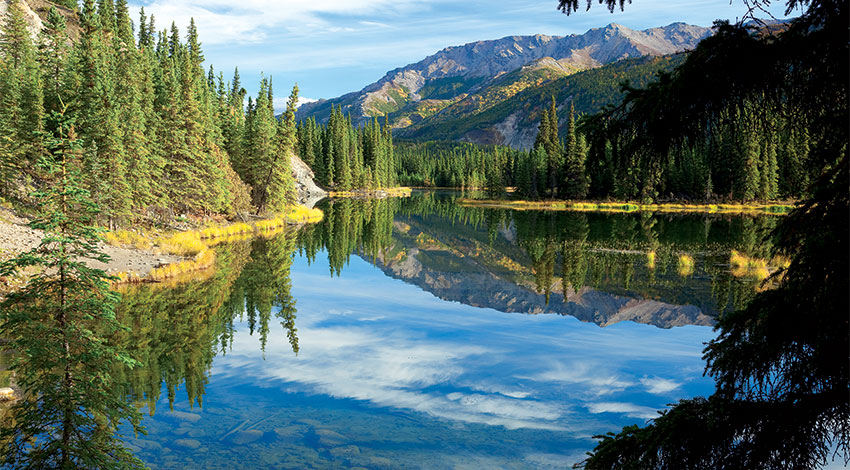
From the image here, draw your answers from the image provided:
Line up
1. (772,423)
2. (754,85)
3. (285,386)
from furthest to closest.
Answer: (285,386) → (754,85) → (772,423)

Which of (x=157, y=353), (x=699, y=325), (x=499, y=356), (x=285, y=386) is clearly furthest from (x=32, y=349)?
(x=699, y=325)

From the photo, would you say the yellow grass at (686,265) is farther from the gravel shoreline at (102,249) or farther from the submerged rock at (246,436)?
the gravel shoreline at (102,249)

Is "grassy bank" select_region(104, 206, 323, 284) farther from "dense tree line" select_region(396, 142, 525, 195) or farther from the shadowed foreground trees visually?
"dense tree line" select_region(396, 142, 525, 195)

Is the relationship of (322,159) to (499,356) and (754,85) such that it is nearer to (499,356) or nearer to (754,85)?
(499,356)

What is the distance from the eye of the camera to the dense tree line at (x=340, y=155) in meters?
124

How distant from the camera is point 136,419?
1112 cm

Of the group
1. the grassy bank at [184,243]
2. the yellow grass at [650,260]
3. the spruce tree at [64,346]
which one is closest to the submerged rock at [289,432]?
the spruce tree at [64,346]

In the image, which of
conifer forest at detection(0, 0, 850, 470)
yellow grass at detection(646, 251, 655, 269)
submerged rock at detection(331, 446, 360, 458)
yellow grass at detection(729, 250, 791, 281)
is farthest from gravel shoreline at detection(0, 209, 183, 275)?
yellow grass at detection(729, 250, 791, 281)

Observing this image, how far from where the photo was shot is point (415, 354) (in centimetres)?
1969

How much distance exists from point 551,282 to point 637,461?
90.0 feet

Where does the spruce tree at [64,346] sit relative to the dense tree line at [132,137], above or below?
below

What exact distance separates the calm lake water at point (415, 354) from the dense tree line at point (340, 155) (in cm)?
8503

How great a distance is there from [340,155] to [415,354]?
107m

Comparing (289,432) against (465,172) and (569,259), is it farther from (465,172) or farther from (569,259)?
(465,172)
